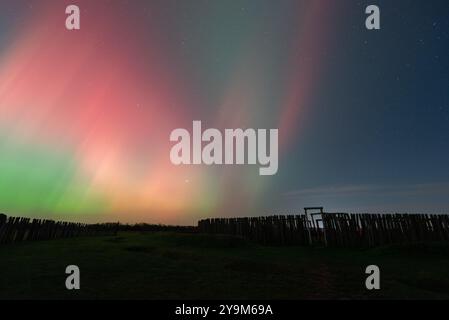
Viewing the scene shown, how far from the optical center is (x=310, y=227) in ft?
65.9

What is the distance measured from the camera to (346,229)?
18.5 metres

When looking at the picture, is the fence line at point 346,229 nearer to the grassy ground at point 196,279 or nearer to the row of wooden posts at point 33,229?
the grassy ground at point 196,279

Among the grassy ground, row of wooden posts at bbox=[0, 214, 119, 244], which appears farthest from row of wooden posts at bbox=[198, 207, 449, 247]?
row of wooden posts at bbox=[0, 214, 119, 244]

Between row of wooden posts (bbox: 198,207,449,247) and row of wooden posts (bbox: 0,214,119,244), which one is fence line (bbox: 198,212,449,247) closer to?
row of wooden posts (bbox: 198,207,449,247)

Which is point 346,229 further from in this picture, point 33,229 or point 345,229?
point 33,229

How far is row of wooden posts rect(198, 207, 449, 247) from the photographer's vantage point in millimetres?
17031

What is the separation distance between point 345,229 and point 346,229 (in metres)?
0.04

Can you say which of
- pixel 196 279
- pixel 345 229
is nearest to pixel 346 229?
pixel 345 229

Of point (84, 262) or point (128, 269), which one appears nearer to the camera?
point (128, 269)
